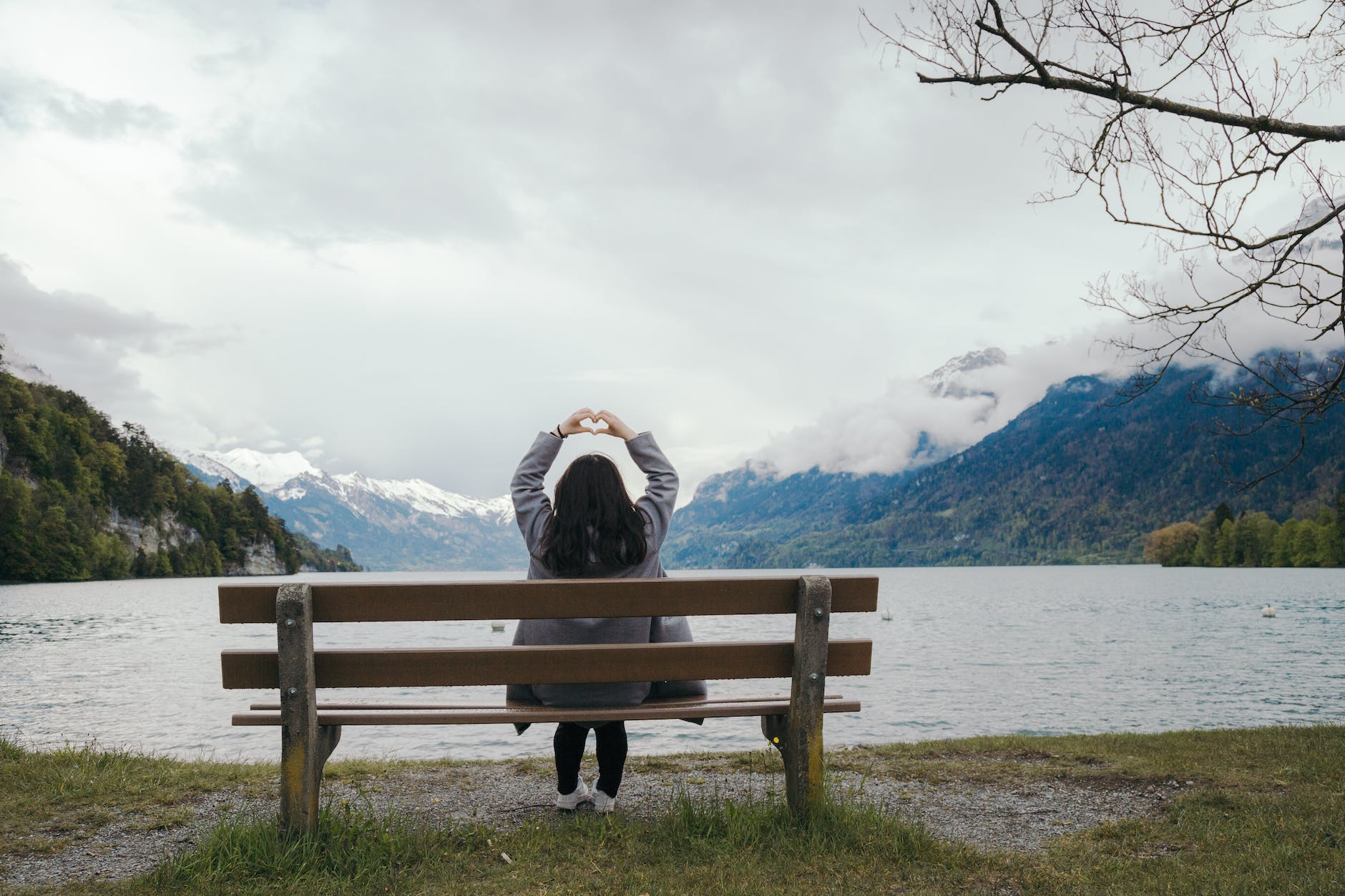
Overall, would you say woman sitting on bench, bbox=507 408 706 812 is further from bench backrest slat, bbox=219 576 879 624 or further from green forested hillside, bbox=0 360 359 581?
green forested hillside, bbox=0 360 359 581

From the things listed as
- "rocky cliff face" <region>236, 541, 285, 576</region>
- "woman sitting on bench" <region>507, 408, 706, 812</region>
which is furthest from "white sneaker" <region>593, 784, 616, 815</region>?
"rocky cliff face" <region>236, 541, 285, 576</region>

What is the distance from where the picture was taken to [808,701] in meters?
5.05

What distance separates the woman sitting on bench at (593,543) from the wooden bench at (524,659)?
0.13 meters

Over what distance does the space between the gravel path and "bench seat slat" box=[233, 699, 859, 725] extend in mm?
577

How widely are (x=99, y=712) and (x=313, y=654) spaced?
55.7 ft

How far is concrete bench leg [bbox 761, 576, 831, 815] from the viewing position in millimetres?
4941

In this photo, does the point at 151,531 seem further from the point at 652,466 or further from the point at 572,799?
the point at 652,466

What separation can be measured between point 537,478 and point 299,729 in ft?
6.27

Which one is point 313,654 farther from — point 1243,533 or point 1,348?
point 1243,533

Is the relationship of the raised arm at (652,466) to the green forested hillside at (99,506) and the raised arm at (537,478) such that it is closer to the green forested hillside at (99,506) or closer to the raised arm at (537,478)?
the raised arm at (537,478)

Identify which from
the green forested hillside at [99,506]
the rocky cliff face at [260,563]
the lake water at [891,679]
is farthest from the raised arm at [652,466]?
the rocky cliff face at [260,563]

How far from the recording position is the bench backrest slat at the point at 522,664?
472 cm

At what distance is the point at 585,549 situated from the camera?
528cm

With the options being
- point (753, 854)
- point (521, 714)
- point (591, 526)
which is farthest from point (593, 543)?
point (753, 854)
